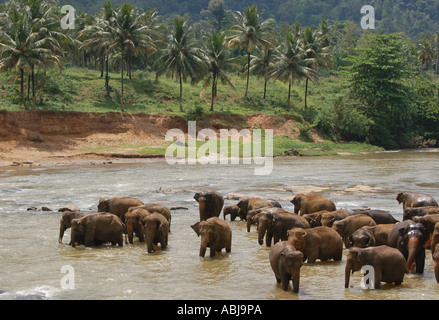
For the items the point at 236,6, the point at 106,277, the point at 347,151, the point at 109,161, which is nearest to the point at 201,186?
the point at 109,161

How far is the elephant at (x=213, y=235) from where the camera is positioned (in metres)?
12.3

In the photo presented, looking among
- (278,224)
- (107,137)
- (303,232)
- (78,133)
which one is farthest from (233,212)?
(78,133)

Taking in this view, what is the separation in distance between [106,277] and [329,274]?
4.02 m

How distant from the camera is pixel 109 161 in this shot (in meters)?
37.7

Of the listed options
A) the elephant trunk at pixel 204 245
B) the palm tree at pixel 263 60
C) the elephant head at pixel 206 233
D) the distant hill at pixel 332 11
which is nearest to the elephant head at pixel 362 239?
the elephant head at pixel 206 233

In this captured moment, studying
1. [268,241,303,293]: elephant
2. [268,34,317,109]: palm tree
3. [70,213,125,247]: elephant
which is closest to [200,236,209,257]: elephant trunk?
[70,213,125,247]: elephant

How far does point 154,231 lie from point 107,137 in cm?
3159

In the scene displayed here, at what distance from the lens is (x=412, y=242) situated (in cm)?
1066

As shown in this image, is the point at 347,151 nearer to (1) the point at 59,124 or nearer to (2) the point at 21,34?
(1) the point at 59,124

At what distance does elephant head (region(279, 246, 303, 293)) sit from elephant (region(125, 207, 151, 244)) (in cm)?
475

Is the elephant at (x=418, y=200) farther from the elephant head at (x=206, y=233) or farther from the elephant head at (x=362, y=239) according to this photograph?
the elephant head at (x=206, y=233)

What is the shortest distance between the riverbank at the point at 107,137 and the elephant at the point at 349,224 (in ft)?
85.2

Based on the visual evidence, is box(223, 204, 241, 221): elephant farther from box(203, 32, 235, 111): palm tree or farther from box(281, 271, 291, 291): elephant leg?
box(203, 32, 235, 111): palm tree

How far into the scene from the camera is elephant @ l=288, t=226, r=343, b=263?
37.0ft
